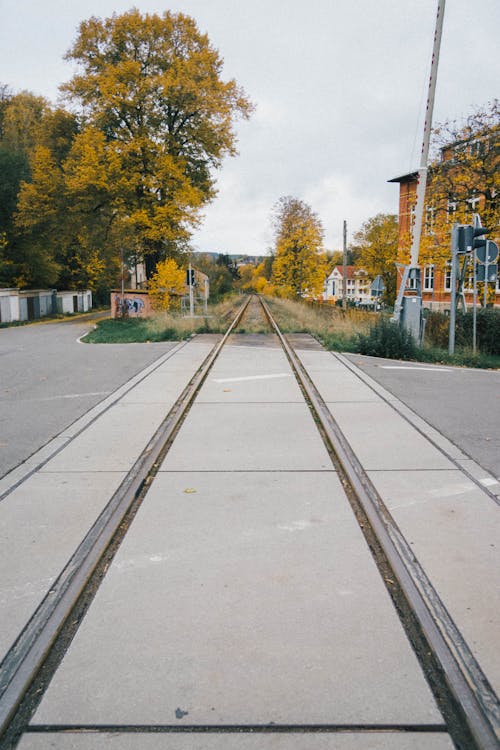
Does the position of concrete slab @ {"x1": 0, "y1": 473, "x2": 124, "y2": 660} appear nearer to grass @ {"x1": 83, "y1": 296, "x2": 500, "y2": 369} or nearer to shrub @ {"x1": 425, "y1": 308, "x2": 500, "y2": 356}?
grass @ {"x1": 83, "y1": 296, "x2": 500, "y2": 369}

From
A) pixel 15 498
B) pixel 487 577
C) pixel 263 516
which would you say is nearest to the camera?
pixel 487 577

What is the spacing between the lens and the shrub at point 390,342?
45.1ft

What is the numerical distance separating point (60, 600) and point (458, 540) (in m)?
2.41

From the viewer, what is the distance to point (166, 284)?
2714cm

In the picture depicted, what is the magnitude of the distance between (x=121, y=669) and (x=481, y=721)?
145 centimetres

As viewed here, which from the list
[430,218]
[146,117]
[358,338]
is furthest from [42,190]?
[358,338]

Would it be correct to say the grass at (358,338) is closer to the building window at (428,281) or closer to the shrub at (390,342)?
the shrub at (390,342)

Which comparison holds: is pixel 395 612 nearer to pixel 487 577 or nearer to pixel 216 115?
pixel 487 577

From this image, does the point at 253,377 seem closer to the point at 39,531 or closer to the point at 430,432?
the point at 430,432

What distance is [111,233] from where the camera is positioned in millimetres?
33812

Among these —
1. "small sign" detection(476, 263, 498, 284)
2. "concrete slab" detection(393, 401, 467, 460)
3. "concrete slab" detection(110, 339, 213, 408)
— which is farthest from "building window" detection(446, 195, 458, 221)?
"concrete slab" detection(393, 401, 467, 460)

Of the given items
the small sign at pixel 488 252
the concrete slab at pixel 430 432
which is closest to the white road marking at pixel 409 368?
the small sign at pixel 488 252

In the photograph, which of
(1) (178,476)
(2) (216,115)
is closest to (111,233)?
(2) (216,115)

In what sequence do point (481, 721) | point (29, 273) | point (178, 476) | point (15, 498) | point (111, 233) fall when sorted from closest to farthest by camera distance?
point (481, 721), point (15, 498), point (178, 476), point (111, 233), point (29, 273)
